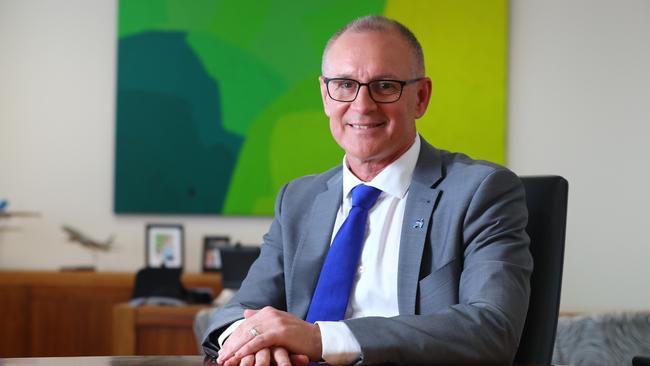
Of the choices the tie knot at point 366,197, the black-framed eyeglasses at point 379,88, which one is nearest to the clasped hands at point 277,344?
the tie knot at point 366,197

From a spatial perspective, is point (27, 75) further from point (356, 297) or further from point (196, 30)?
point (356, 297)

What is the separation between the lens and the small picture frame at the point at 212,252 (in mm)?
4824

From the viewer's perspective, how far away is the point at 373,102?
2.00 metres

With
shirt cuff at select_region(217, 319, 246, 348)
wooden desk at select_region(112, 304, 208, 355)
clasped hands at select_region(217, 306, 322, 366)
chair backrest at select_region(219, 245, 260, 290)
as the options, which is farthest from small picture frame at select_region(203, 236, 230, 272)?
clasped hands at select_region(217, 306, 322, 366)

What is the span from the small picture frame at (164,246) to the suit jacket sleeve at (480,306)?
3.11 meters

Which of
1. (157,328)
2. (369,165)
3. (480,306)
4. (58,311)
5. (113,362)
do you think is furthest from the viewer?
(58,311)

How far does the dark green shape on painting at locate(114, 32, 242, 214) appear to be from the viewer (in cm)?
492

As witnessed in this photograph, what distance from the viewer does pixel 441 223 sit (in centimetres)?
190

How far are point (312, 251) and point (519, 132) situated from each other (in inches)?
122

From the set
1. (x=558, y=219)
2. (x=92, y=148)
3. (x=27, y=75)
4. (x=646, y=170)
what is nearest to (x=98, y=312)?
(x=92, y=148)

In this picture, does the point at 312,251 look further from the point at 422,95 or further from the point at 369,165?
the point at 422,95

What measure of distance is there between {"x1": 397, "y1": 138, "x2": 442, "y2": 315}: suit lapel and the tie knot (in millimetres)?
94

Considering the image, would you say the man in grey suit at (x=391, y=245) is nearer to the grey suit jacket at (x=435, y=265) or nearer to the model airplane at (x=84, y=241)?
the grey suit jacket at (x=435, y=265)

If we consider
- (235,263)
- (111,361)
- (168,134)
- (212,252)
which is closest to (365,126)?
(111,361)
